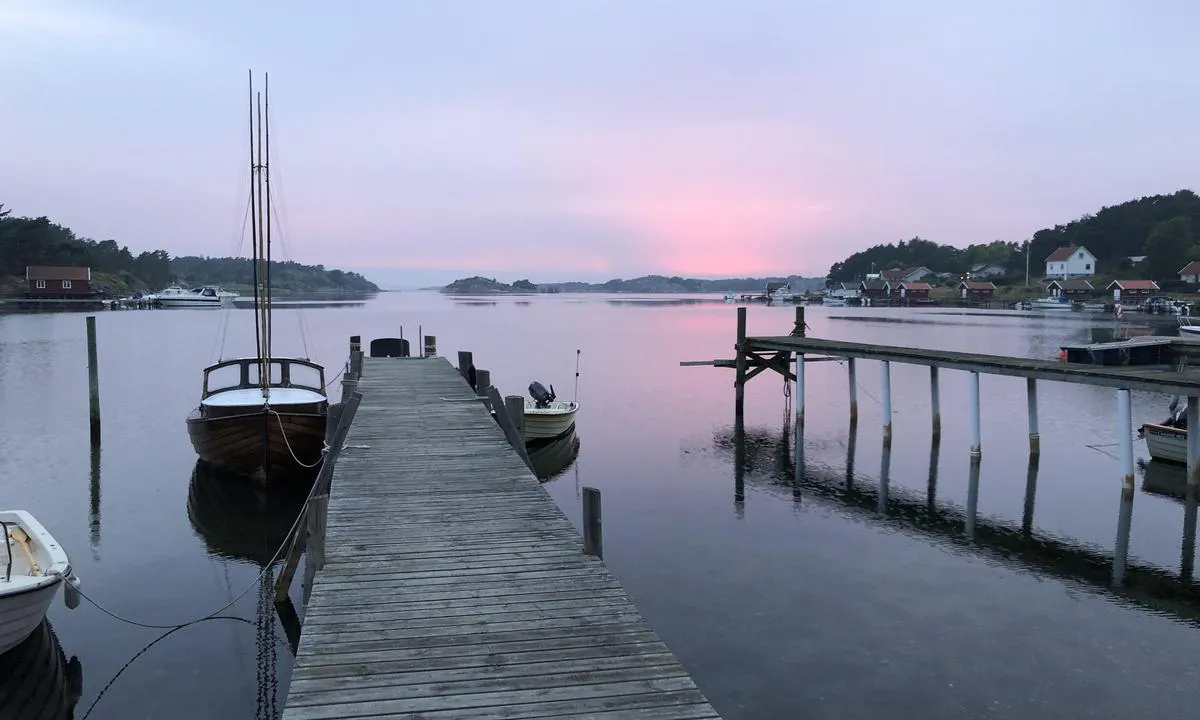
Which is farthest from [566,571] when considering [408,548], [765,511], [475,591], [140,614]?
[765,511]

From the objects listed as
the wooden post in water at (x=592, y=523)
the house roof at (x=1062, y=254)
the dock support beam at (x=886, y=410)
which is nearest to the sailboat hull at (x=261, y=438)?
the wooden post in water at (x=592, y=523)

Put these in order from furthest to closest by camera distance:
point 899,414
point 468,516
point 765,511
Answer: point 899,414
point 765,511
point 468,516

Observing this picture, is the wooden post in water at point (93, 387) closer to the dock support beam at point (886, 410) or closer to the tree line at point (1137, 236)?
the dock support beam at point (886, 410)

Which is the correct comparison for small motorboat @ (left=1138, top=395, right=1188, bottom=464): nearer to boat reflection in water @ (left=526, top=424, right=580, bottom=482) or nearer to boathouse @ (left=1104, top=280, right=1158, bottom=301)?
boat reflection in water @ (left=526, top=424, right=580, bottom=482)

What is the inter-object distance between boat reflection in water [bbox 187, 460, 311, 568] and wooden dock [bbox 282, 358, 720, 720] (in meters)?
5.00

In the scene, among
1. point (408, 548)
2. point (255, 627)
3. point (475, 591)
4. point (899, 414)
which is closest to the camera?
point (475, 591)

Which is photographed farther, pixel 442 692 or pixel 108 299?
pixel 108 299

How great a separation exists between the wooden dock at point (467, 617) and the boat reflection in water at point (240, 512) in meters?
5.00

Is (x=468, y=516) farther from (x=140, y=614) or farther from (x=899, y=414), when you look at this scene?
(x=899, y=414)

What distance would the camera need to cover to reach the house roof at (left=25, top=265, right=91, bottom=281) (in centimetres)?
11269

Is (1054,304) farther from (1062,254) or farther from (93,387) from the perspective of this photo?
(93,387)

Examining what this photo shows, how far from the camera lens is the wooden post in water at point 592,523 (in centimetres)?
842

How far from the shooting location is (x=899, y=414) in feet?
105

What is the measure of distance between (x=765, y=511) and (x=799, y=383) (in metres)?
10.9
